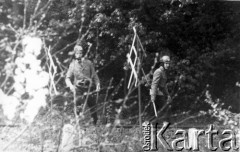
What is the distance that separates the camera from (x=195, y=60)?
21.8 ft

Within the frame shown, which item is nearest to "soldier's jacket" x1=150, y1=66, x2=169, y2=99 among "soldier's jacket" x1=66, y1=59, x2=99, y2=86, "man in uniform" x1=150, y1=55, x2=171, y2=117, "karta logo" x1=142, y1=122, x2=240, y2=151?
"man in uniform" x1=150, y1=55, x2=171, y2=117

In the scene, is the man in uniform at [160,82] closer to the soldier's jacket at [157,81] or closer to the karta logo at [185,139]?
the soldier's jacket at [157,81]

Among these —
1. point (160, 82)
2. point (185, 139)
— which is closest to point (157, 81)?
point (160, 82)

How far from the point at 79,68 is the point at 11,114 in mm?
2208

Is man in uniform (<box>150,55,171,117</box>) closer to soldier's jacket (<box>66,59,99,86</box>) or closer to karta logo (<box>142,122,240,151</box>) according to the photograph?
karta logo (<box>142,122,240,151</box>)

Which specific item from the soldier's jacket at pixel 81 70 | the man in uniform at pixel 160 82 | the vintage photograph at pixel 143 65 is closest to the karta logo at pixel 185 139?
the vintage photograph at pixel 143 65

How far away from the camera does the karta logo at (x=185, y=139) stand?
→ 13.5 ft

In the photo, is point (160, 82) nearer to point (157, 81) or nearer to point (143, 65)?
point (157, 81)

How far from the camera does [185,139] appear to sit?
177 inches

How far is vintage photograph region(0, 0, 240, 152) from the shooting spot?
3.86 m

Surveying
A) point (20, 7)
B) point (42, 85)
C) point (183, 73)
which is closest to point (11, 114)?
point (42, 85)

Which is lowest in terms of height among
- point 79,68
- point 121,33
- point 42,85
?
point 42,85

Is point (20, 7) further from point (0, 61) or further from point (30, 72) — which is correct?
point (30, 72)

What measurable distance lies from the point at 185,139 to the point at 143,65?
6.09 ft
